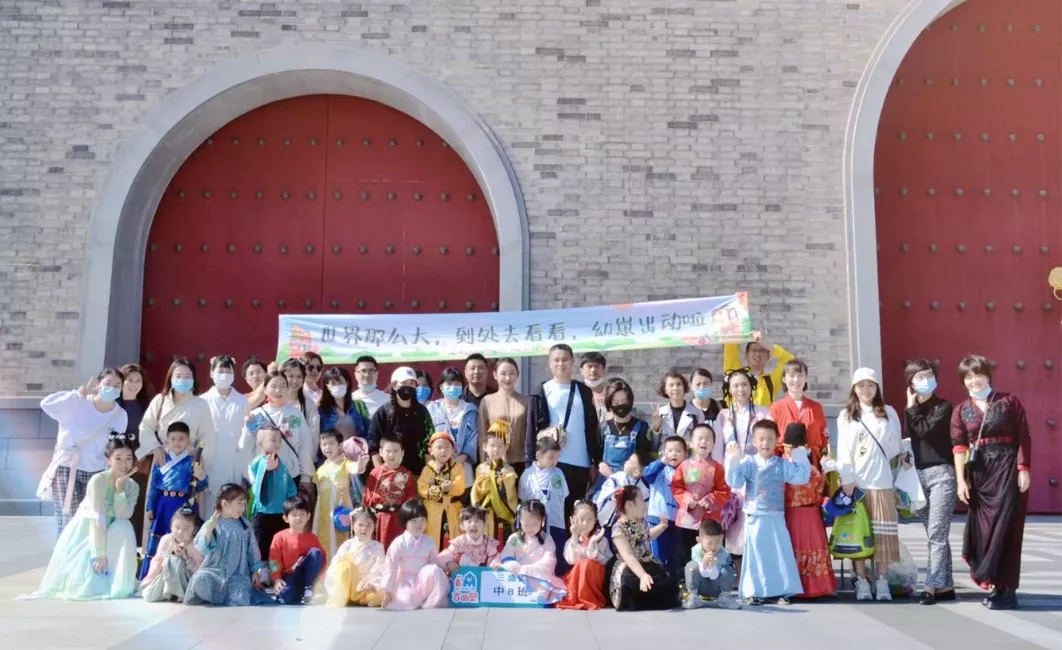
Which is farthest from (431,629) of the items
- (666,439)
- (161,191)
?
(161,191)

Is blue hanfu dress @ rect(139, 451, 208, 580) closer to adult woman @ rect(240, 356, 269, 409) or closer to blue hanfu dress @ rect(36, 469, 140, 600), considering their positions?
blue hanfu dress @ rect(36, 469, 140, 600)

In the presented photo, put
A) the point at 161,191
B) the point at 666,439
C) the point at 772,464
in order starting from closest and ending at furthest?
the point at 772,464 < the point at 666,439 < the point at 161,191

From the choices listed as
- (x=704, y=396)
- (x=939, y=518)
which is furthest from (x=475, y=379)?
(x=939, y=518)

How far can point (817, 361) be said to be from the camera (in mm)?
8062

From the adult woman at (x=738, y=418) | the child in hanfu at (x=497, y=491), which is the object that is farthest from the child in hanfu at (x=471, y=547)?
the adult woman at (x=738, y=418)

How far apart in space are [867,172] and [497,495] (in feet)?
16.8

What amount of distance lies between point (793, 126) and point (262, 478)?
5.81 meters

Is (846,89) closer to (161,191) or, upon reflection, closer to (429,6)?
(429,6)

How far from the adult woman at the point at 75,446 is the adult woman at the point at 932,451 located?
16.1 feet

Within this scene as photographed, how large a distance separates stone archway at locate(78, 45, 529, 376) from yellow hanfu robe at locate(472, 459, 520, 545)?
293 centimetres

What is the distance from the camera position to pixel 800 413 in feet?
17.9

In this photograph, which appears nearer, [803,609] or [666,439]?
[803,609]

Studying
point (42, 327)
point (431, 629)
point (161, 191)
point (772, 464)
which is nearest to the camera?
point (431, 629)

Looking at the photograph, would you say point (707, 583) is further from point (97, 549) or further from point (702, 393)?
point (97, 549)
